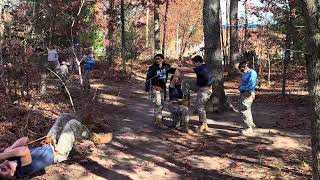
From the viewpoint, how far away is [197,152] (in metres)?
9.34

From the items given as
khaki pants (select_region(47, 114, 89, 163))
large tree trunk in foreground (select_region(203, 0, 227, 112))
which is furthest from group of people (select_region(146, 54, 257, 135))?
khaki pants (select_region(47, 114, 89, 163))

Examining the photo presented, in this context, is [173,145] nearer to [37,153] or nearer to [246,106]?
[246,106]

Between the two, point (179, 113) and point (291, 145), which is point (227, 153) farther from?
point (179, 113)

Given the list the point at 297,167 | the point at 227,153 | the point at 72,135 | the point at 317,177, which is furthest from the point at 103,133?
the point at 317,177

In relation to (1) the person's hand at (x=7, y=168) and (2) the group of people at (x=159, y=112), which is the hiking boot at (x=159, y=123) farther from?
(1) the person's hand at (x=7, y=168)

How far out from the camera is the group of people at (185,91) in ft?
34.4

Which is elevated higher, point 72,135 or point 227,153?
point 72,135

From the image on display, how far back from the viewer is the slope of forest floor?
8.16 meters

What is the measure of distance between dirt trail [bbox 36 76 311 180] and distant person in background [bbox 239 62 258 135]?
339 millimetres

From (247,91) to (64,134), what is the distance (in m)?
4.59

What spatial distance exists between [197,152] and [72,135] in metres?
2.74

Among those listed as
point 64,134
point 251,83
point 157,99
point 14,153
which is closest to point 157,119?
point 157,99

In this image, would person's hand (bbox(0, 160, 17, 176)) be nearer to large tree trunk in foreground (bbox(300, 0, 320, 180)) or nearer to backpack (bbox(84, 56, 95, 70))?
large tree trunk in foreground (bbox(300, 0, 320, 180))

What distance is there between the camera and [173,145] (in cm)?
984
